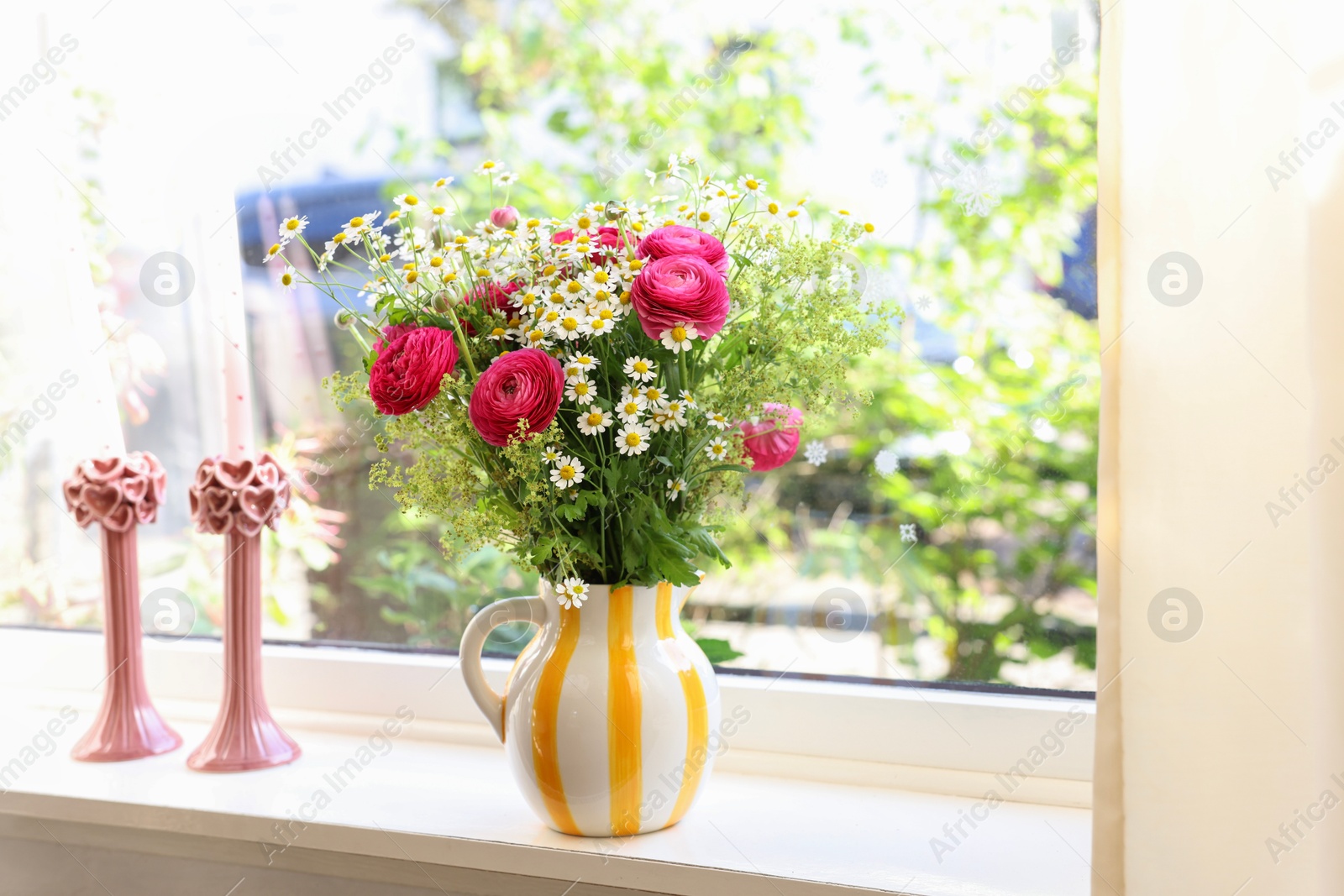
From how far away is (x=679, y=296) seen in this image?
760 mm

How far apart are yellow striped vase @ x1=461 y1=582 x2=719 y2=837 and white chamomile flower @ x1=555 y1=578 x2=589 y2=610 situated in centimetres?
3

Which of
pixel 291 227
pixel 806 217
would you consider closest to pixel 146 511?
pixel 291 227

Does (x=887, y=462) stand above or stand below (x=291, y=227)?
below

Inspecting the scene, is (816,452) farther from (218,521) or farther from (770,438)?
(218,521)

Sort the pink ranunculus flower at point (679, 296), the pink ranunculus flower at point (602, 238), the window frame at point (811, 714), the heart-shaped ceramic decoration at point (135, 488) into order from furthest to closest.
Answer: the heart-shaped ceramic decoration at point (135, 488), the window frame at point (811, 714), the pink ranunculus flower at point (602, 238), the pink ranunculus flower at point (679, 296)

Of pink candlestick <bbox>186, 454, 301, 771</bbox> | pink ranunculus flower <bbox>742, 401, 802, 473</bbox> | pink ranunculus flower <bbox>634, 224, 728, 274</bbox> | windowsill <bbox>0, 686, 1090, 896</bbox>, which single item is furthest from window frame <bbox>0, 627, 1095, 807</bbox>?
pink ranunculus flower <bbox>634, 224, 728, 274</bbox>

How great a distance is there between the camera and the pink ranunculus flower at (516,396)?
78 cm

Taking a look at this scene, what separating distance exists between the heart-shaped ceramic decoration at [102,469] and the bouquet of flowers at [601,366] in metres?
0.43

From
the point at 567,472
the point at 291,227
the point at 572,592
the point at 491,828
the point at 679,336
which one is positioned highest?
the point at 291,227

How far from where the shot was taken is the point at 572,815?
918 millimetres

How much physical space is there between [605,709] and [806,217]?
613 millimetres

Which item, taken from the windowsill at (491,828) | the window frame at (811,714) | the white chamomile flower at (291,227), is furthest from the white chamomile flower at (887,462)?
the white chamomile flower at (291,227)

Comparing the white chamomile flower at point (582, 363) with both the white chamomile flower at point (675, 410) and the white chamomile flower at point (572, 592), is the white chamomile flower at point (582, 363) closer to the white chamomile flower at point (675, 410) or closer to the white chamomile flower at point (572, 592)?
the white chamomile flower at point (675, 410)

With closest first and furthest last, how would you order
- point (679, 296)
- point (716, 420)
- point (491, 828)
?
1. point (679, 296)
2. point (716, 420)
3. point (491, 828)
